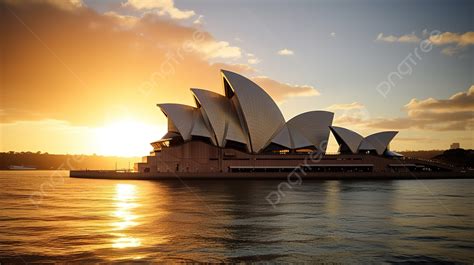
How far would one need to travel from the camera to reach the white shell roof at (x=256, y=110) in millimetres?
80688

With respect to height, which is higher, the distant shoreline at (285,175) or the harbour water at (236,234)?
the distant shoreline at (285,175)

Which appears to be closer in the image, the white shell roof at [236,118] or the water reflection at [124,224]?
the water reflection at [124,224]

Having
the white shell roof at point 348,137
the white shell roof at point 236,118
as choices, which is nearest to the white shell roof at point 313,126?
the white shell roof at point 236,118

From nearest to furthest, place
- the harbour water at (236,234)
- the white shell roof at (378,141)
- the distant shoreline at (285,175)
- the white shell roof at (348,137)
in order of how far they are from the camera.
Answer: the harbour water at (236,234) < the distant shoreline at (285,175) < the white shell roof at (348,137) < the white shell roof at (378,141)

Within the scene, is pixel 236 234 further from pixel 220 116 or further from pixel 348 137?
pixel 348 137

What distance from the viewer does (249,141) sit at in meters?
88.2

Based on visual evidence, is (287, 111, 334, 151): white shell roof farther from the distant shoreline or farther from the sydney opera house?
the distant shoreline

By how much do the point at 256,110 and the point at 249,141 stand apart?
8.07 metres

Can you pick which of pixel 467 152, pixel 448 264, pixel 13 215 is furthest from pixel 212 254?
pixel 467 152

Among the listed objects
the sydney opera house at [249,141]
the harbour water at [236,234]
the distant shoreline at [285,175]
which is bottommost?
the harbour water at [236,234]

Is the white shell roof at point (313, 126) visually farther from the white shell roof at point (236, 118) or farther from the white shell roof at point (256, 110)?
the white shell roof at point (256, 110)

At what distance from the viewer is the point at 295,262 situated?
15.8 meters

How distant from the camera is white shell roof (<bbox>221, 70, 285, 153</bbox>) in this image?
80.7 meters

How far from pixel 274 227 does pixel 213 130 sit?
205 feet
